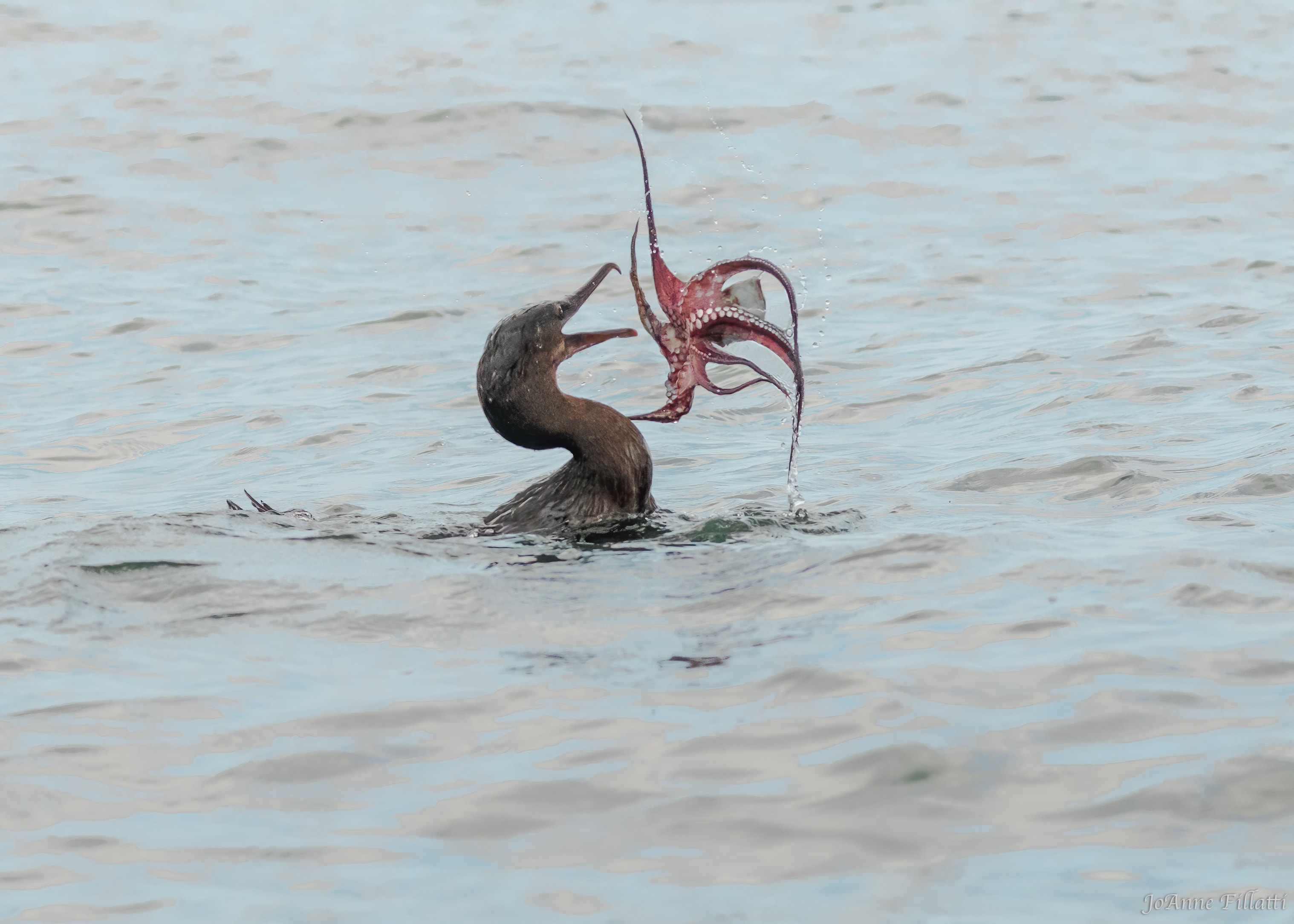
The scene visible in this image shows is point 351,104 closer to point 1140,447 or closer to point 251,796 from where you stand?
point 1140,447

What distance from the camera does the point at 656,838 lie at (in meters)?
4.07

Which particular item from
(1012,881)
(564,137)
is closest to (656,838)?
(1012,881)

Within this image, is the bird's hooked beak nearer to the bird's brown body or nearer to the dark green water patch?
the bird's brown body

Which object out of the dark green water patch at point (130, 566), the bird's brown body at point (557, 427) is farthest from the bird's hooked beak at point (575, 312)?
the dark green water patch at point (130, 566)

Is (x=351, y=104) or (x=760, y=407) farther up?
(x=351, y=104)

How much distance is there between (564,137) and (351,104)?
3.19 metres
